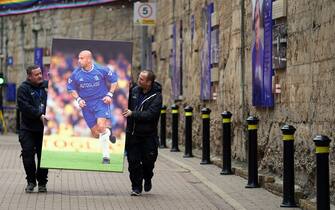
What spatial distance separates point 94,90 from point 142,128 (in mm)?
804

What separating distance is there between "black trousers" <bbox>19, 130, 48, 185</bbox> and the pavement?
0.78 feet

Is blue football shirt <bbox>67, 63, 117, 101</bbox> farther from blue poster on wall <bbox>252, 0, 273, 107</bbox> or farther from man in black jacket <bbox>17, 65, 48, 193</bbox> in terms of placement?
blue poster on wall <bbox>252, 0, 273, 107</bbox>

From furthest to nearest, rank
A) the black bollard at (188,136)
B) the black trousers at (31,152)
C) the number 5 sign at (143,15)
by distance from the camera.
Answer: the number 5 sign at (143,15), the black bollard at (188,136), the black trousers at (31,152)

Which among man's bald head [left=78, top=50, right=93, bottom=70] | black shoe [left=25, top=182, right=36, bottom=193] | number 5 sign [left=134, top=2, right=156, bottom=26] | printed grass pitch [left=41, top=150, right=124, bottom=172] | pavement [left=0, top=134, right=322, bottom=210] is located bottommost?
pavement [left=0, top=134, right=322, bottom=210]

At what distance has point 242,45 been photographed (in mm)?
17500

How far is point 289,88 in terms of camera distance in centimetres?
1400

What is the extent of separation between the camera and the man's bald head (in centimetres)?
1315

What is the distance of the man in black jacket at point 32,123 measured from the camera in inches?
519

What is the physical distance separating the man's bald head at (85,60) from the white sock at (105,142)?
35.3 inches

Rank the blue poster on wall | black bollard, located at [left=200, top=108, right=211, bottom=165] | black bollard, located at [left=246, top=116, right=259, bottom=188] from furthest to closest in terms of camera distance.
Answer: black bollard, located at [left=200, top=108, right=211, bottom=165], the blue poster on wall, black bollard, located at [left=246, top=116, right=259, bottom=188]

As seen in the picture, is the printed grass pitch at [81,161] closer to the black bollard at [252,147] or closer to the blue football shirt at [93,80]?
the blue football shirt at [93,80]

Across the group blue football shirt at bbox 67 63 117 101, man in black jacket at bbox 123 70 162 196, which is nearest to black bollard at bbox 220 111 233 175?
man in black jacket at bbox 123 70 162 196

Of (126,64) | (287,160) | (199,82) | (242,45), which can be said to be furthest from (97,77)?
(199,82)

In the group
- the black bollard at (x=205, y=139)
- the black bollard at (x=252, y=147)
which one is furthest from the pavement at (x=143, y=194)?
the black bollard at (x=205, y=139)
